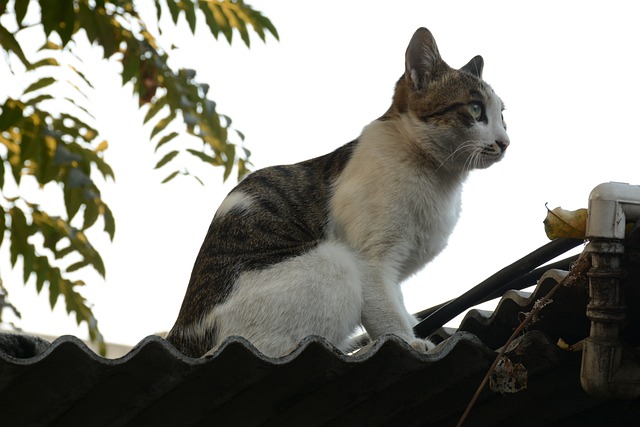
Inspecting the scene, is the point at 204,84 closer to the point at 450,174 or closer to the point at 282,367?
the point at 450,174

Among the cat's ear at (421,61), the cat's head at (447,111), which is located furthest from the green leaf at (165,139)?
the cat's ear at (421,61)

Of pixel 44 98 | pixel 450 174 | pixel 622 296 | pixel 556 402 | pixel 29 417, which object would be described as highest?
pixel 44 98

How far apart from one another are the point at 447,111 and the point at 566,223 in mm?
1736

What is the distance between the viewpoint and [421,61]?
3.84 m

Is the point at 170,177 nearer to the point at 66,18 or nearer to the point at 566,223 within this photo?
the point at 66,18

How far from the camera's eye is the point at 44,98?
3.57 meters

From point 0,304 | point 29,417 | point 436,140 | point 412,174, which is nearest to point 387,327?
point 412,174

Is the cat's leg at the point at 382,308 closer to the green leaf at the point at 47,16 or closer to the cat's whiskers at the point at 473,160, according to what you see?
the cat's whiskers at the point at 473,160

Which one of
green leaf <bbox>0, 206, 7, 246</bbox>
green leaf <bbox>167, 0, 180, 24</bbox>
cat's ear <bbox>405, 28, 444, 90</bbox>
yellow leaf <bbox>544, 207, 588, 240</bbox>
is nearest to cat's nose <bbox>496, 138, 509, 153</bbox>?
cat's ear <bbox>405, 28, 444, 90</bbox>

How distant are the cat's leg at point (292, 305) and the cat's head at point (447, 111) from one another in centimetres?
82

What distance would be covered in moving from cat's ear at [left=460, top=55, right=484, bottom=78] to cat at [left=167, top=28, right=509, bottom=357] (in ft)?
0.43

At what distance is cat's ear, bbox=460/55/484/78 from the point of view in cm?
417

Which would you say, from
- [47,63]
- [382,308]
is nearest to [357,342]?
[382,308]

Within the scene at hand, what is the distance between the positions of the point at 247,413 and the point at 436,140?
1779 millimetres
